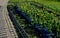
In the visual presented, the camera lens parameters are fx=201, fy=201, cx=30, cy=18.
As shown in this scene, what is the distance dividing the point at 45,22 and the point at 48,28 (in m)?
2.04

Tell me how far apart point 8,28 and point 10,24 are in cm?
165

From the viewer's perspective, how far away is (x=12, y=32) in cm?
2152

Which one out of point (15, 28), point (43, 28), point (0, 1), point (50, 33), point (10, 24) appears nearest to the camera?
point (50, 33)

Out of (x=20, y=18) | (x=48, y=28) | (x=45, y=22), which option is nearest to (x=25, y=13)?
(x=20, y=18)

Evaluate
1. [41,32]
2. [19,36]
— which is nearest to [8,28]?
[19,36]

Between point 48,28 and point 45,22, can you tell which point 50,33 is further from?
point 45,22

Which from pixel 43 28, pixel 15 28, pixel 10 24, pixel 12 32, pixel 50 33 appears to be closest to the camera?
pixel 50 33

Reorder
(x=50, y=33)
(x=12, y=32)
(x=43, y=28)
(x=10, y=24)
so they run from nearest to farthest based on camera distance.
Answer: (x=50, y=33) < (x=43, y=28) < (x=12, y=32) < (x=10, y=24)

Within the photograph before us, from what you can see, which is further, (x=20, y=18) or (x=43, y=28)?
(x=20, y=18)

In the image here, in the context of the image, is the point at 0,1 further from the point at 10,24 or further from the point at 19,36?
the point at 19,36

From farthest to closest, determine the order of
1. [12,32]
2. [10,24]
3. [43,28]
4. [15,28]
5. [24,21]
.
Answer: [24,21] < [10,24] < [15,28] < [12,32] < [43,28]

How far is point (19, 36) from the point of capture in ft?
66.5

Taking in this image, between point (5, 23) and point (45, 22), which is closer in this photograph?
point (45, 22)

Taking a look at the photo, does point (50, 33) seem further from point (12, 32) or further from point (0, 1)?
point (0, 1)
